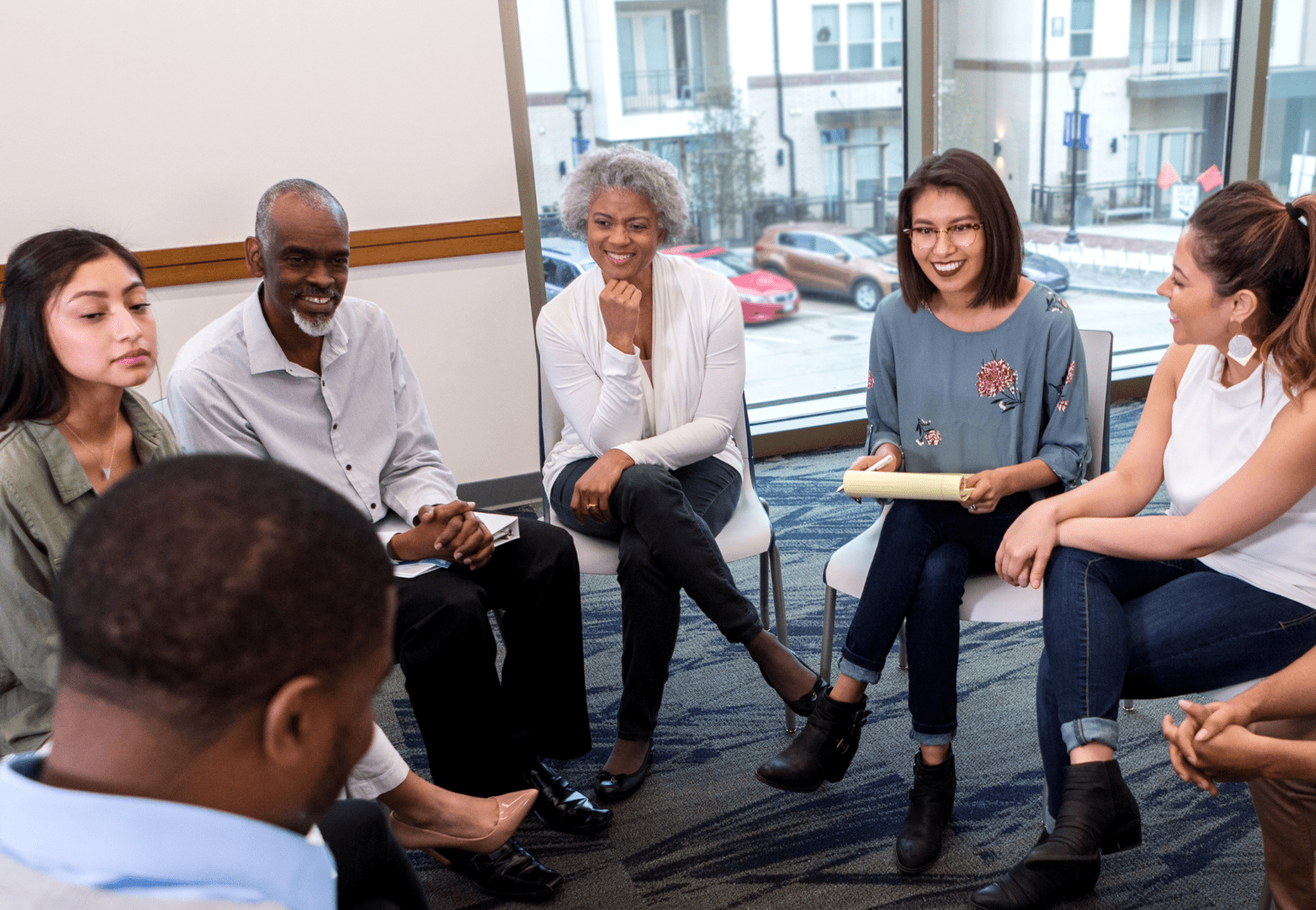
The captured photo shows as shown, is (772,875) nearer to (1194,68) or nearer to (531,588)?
(531,588)

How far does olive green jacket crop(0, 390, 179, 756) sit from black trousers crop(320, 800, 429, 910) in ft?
1.86

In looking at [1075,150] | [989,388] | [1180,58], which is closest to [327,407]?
[989,388]

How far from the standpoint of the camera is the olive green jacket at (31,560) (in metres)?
1.48

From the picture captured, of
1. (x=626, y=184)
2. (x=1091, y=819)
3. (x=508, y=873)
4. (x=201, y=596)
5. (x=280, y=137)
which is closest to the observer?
(x=201, y=596)

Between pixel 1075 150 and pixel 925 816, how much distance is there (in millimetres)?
3473

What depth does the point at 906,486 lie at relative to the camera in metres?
2.01

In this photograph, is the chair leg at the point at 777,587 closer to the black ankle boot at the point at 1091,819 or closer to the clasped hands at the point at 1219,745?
the black ankle boot at the point at 1091,819

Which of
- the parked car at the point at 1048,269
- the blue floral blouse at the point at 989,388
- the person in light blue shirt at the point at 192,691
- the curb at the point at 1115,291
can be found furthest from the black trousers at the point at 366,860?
the curb at the point at 1115,291

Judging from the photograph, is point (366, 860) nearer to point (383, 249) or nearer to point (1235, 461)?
point (1235, 461)

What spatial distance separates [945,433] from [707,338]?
2.00ft

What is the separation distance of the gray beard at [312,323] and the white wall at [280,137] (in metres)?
1.42

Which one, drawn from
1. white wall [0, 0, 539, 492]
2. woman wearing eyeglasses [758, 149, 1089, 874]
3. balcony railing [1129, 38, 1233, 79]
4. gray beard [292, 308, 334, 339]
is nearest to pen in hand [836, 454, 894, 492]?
woman wearing eyeglasses [758, 149, 1089, 874]

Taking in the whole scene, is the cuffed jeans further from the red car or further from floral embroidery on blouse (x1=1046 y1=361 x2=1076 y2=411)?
the red car

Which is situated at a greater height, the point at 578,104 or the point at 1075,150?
the point at 578,104
